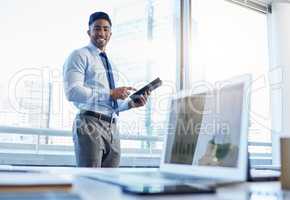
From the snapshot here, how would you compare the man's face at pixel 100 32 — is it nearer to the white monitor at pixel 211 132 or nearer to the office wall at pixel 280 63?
the white monitor at pixel 211 132

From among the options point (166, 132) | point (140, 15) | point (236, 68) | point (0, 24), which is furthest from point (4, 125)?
point (236, 68)

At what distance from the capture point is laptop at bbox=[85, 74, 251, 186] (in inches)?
35.2

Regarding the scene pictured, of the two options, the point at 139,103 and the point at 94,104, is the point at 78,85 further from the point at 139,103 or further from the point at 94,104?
the point at 139,103

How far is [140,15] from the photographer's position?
10.8 ft

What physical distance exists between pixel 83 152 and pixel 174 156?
3.56 ft

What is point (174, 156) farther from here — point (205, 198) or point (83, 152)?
point (83, 152)

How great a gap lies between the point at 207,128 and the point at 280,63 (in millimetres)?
3085

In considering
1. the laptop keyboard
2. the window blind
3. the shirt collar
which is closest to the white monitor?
the laptop keyboard

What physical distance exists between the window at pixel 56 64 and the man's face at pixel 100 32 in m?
Answer: 0.22

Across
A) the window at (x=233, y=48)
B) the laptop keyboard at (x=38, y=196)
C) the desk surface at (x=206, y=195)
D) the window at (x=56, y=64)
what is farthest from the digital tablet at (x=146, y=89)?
the window at (x=233, y=48)

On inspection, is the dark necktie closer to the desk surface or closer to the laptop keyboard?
the desk surface

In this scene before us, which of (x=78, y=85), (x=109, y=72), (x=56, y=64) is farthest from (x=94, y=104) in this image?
(x=56, y=64)

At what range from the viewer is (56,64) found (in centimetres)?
282

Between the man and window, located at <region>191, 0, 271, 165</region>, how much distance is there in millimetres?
1232
